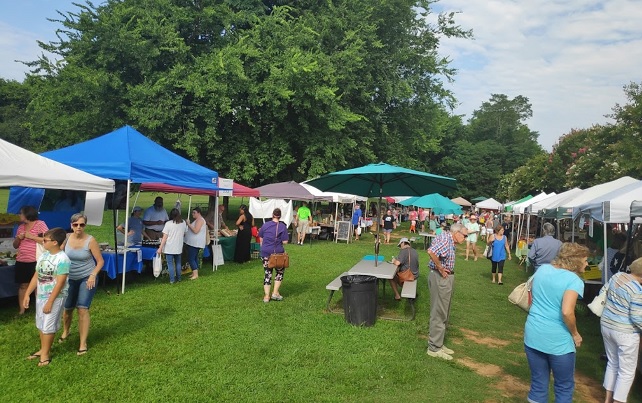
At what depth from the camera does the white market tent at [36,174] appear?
5996 millimetres

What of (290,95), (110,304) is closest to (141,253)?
(110,304)

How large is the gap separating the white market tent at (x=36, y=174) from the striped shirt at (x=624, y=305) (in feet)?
23.0

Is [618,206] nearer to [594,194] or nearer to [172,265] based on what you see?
[594,194]

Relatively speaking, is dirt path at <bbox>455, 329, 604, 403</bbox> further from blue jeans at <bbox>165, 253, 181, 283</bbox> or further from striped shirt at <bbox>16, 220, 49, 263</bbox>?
blue jeans at <bbox>165, 253, 181, 283</bbox>

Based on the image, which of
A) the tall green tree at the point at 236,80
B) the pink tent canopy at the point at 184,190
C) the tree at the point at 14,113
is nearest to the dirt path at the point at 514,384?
the pink tent canopy at the point at 184,190

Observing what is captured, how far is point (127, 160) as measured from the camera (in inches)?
333

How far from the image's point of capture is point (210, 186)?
10359 millimetres

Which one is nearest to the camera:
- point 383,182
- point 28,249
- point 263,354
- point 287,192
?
point 263,354

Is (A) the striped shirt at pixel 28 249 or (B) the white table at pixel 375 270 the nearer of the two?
(A) the striped shirt at pixel 28 249

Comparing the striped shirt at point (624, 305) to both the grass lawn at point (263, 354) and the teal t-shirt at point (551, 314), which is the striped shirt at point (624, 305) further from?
the grass lawn at point (263, 354)

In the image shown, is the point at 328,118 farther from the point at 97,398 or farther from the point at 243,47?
the point at 97,398

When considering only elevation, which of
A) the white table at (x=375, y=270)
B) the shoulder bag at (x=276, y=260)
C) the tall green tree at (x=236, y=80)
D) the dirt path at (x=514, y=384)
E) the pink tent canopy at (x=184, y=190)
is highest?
the tall green tree at (x=236, y=80)

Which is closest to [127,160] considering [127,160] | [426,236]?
[127,160]

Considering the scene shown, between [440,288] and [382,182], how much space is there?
9.36 feet
